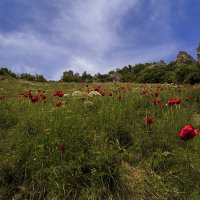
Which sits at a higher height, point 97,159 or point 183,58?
point 183,58

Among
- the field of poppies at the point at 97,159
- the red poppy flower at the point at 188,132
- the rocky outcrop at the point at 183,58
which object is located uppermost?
the rocky outcrop at the point at 183,58

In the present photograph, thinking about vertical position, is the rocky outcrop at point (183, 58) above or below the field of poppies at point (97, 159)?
above

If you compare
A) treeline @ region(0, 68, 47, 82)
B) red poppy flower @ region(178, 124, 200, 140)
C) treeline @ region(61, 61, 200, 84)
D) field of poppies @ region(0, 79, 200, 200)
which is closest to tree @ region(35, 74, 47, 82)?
treeline @ region(0, 68, 47, 82)

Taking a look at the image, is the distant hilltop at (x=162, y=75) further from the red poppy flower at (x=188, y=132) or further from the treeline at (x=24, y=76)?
the red poppy flower at (x=188, y=132)

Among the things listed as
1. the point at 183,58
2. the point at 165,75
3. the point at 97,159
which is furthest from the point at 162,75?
the point at 97,159

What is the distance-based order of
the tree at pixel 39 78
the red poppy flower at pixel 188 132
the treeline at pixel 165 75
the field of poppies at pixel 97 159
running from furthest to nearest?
the tree at pixel 39 78 → the treeline at pixel 165 75 → the field of poppies at pixel 97 159 → the red poppy flower at pixel 188 132

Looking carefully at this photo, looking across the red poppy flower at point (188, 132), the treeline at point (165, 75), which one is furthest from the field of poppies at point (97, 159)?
the treeline at point (165, 75)

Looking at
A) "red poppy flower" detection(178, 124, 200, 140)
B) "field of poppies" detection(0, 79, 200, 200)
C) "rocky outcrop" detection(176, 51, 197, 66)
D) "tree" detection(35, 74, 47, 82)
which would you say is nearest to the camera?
"red poppy flower" detection(178, 124, 200, 140)

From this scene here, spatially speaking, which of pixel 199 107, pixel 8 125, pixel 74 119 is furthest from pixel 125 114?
pixel 199 107

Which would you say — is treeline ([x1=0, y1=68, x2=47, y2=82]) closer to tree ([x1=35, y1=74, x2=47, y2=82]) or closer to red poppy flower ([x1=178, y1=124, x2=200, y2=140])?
tree ([x1=35, y1=74, x2=47, y2=82])

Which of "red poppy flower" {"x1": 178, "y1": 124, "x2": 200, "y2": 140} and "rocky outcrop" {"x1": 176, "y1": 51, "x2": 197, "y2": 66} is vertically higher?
"rocky outcrop" {"x1": 176, "y1": 51, "x2": 197, "y2": 66}

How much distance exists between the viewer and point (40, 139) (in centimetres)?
422

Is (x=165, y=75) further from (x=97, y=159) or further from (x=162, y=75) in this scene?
(x=97, y=159)

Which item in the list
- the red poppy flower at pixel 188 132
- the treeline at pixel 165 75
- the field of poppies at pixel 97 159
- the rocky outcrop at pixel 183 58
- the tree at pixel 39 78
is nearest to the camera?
the red poppy flower at pixel 188 132
